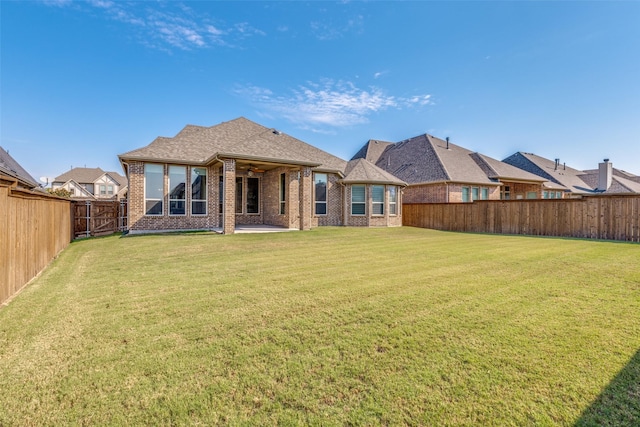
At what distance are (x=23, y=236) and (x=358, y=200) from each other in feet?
50.4

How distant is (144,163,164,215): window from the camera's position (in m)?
13.2

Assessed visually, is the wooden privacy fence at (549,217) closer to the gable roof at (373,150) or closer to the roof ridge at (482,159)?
the roof ridge at (482,159)

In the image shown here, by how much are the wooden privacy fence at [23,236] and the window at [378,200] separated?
49.8ft

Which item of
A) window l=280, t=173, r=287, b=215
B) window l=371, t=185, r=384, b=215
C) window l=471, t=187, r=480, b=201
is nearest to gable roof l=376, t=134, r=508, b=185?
window l=471, t=187, r=480, b=201

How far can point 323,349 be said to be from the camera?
2832 mm

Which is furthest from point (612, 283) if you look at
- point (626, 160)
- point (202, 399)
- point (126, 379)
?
point (626, 160)

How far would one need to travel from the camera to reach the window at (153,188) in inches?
520

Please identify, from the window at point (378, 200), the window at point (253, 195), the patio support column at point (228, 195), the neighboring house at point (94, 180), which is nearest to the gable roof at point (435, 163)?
the window at point (378, 200)

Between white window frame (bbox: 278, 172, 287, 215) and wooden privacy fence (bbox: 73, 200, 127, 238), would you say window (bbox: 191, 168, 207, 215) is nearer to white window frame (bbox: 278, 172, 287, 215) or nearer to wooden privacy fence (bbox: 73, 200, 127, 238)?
white window frame (bbox: 278, 172, 287, 215)

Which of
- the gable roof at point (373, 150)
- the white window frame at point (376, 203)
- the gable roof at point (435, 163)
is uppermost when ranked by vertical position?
the gable roof at point (373, 150)

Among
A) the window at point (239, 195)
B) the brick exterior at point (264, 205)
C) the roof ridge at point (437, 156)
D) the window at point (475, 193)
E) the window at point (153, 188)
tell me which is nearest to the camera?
the brick exterior at point (264, 205)

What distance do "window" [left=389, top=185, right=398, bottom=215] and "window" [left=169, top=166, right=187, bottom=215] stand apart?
1239 cm

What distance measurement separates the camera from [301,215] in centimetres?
1453

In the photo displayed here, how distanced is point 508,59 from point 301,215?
43.7 ft
